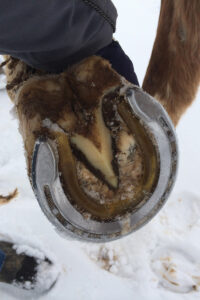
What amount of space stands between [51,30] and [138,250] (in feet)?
2.56

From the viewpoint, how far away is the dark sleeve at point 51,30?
42 cm

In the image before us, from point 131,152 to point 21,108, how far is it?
221 millimetres

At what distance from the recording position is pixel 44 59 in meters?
0.55

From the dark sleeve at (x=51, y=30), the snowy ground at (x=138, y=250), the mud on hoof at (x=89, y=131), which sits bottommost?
the snowy ground at (x=138, y=250)

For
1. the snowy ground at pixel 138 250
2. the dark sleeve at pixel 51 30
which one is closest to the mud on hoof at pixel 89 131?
the dark sleeve at pixel 51 30

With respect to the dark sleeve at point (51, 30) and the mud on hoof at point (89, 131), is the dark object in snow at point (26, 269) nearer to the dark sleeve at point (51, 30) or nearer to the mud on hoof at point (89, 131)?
the mud on hoof at point (89, 131)

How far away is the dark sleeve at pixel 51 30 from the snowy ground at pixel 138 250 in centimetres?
67

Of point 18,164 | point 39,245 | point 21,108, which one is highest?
point 21,108

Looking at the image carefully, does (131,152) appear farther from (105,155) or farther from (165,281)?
(165,281)

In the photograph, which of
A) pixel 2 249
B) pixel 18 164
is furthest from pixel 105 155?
pixel 18 164

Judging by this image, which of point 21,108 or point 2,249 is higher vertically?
point 21,108

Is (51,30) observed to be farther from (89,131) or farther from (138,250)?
(138,250)

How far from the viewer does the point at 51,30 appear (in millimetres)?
472

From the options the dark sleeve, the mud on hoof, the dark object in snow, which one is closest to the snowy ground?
the dark object in snow
